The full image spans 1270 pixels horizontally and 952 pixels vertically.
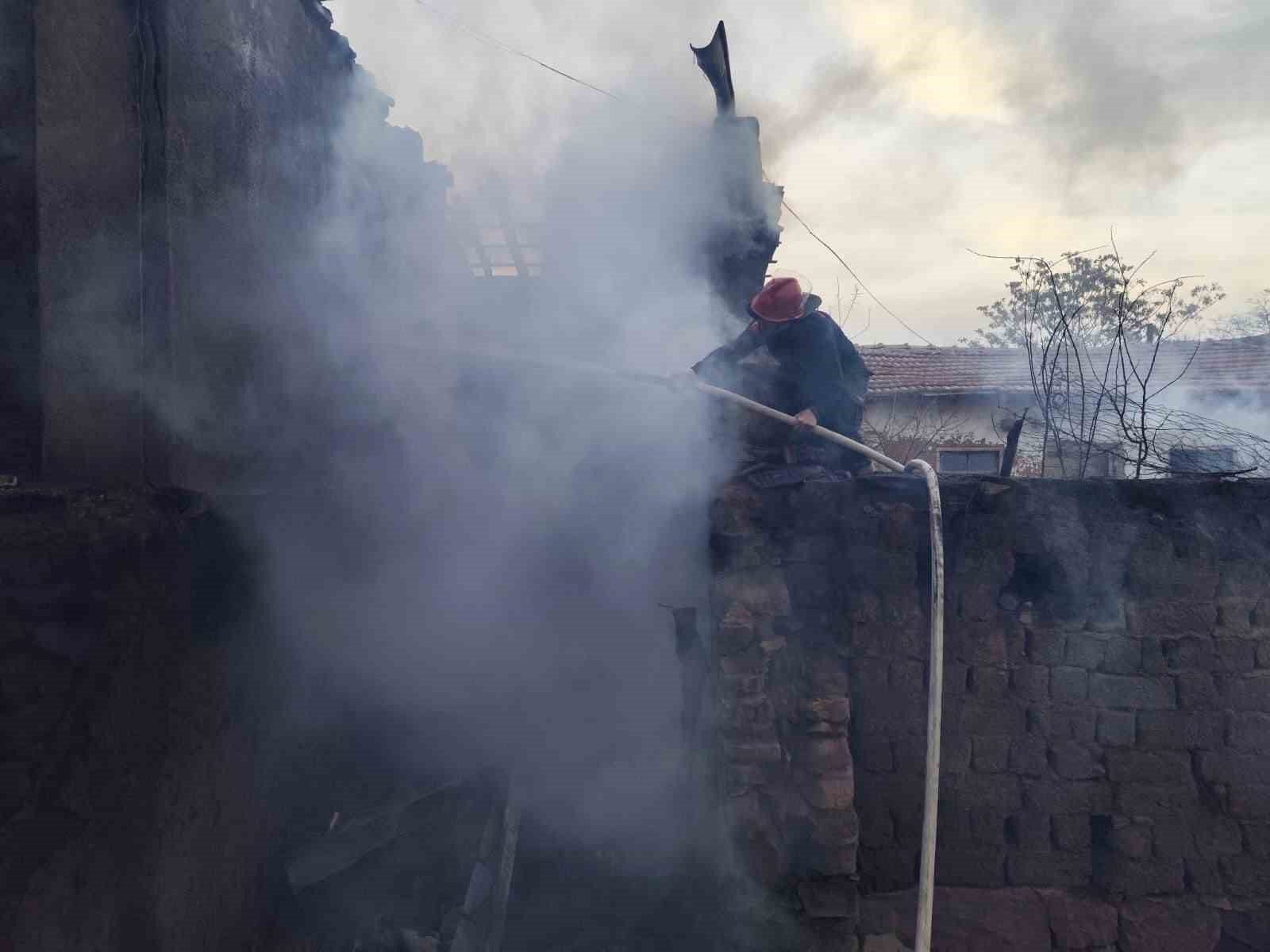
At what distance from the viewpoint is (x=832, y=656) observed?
157 inches

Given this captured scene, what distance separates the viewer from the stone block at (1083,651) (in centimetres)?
391

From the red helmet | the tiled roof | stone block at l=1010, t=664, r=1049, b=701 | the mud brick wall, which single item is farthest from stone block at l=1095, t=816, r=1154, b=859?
the tiled roof

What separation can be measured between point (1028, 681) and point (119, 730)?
3972mm

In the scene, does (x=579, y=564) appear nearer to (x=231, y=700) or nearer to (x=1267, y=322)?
(x=231, y=700)

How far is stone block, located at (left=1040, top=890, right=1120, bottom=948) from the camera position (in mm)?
3865

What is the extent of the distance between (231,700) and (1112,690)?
4.24m

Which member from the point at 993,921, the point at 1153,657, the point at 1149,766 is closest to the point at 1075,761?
the point at 1149,766

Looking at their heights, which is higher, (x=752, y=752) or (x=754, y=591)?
(x=754, y=591)

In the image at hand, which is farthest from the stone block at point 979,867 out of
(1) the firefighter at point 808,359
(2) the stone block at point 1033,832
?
(1) the firefighter at point 808,359

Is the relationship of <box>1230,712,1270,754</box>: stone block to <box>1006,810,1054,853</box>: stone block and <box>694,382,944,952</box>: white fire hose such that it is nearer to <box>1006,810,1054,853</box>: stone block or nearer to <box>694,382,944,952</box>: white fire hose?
<box>1006,810,1054,853</box>: stone block

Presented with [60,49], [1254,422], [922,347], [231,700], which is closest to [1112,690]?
[231,700]

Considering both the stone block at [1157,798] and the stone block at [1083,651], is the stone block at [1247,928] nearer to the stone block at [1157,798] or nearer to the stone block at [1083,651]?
the stone block at [1157,798]

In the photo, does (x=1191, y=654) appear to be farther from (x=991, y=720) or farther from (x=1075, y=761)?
(x=991, y=720)

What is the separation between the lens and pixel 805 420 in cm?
419
